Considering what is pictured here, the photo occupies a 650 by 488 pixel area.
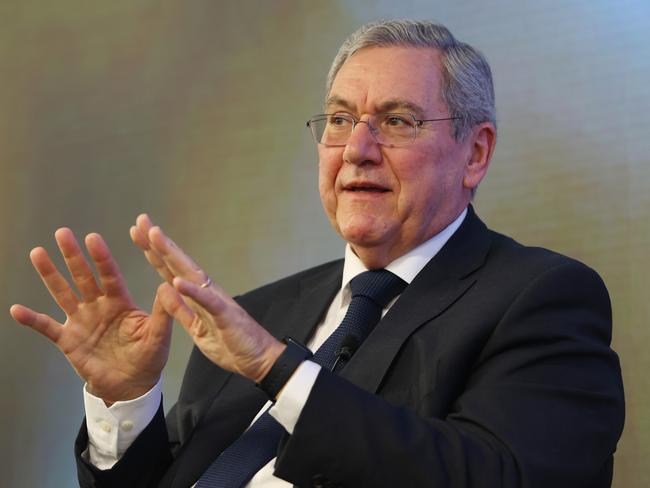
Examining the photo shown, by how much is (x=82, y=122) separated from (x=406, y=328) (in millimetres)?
2032

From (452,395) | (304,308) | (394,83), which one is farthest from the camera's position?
(304,308)

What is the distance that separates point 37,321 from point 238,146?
4.83 feet

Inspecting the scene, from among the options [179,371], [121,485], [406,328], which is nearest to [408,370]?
[406,328]

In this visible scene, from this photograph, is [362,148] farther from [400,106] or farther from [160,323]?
[160,323]

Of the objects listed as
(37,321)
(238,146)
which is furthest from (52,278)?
(238,146)

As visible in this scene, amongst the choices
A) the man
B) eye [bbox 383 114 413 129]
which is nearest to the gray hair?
the man

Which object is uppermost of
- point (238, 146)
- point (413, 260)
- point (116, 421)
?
point (238, 146)

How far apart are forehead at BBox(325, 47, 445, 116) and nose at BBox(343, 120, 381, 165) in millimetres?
77

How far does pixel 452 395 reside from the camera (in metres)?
2.29

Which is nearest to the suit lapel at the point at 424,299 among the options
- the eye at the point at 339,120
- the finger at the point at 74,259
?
the eye at the point at 339,120

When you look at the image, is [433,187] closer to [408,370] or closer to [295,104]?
[408,370]

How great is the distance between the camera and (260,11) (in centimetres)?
377

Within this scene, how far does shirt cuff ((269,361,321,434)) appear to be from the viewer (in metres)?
1.99

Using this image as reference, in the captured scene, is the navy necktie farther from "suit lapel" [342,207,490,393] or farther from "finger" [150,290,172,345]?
"finger" [150,290,172,345]
